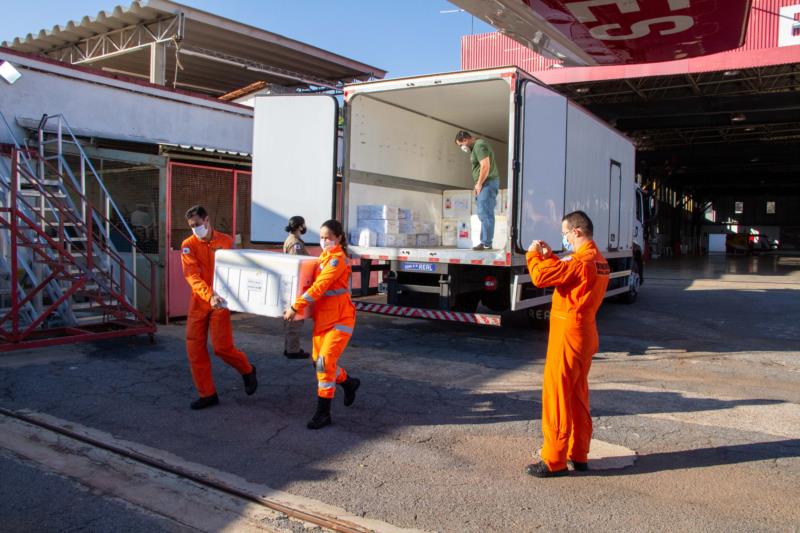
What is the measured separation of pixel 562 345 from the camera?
13.8 feet

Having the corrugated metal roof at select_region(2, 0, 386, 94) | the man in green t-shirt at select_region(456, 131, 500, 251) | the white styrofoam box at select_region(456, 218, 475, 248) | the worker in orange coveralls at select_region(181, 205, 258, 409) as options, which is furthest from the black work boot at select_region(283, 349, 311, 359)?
the corrugated metal roof at select_region(2, 0, 386, 94)

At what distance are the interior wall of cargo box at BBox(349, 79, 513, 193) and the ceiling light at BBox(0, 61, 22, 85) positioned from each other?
5436 mm

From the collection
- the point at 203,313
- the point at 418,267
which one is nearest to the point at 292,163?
the point at 418,267

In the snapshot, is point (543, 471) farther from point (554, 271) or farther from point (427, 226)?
point (427, 226)

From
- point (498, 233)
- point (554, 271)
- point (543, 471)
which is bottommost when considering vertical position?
point (543, 471)

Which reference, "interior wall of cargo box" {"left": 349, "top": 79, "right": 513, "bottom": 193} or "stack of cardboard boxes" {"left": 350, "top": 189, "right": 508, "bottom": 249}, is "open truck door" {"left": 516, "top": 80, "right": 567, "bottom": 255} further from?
"interior wall of cargo box" {"left": 349, "top": 79, "right": 513, "bottom": 193}

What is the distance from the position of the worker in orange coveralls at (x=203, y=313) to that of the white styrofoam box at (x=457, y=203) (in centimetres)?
485

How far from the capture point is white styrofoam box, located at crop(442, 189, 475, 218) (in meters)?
9.85

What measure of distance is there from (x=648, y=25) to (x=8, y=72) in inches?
365

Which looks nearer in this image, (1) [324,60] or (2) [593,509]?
(2) [593,509]

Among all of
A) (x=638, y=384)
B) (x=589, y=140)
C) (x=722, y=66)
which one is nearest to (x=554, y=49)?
(x=589, y=140)

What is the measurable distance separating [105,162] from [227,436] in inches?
325

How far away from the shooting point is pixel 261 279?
209 inches

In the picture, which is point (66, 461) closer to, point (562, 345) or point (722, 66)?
point (562, 345)
